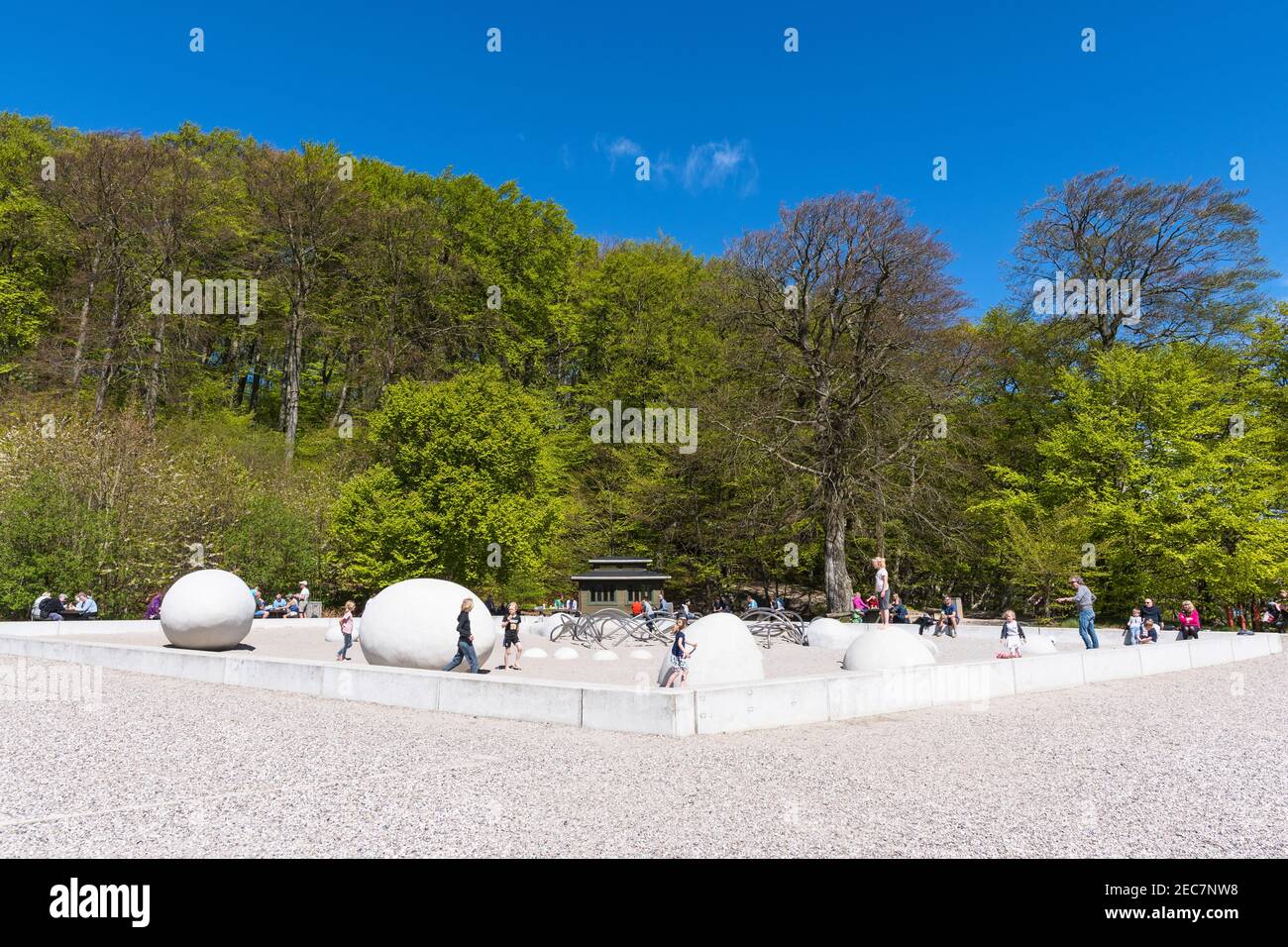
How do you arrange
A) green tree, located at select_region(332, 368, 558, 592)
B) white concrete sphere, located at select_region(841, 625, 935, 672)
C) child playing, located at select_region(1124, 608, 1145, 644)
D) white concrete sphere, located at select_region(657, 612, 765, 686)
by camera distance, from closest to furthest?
white concrete sphere, located at select_region(657, 612, 765, 686)
white concrete sphere, located at select_region(841, 625, 935, 672)
child playing, located at select_region(1124, 608, 1145, 644)
green tree, located at select_region(332, 368, 558, 592)

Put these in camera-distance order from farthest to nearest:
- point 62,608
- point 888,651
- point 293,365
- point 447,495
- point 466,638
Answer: point 293,365 < point 447,495 < point 62,608 < point 888,651 < point 466,638

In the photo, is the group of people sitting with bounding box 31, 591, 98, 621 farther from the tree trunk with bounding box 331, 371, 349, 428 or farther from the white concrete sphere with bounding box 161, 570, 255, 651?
the tree trunk with bounding box 331, 371, 349, 428

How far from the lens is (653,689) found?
9.04 metres

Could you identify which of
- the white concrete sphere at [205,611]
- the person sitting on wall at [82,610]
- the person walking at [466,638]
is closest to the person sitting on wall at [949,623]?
the person walking at [466,638]

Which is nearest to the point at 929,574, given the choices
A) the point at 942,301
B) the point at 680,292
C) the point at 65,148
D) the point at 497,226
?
the point at 942,301

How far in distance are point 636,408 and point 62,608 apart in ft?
87.4

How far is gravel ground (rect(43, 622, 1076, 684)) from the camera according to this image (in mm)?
15750

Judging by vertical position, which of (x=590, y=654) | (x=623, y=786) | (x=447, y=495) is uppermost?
(x=447, y=495)

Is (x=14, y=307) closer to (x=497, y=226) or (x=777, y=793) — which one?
(x=497, y=226)

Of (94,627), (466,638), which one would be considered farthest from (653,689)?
(94,627)

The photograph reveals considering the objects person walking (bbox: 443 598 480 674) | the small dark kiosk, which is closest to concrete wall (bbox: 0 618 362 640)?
person walking (bbox: 443 598 480 674)

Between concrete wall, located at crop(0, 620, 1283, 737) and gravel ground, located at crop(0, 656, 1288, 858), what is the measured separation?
279 millimetres

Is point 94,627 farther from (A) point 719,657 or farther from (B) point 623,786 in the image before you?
(B) point 623,786

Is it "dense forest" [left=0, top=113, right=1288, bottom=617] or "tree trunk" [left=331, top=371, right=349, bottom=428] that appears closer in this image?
"dense forest" [left=0, top=113, right=1288, bottom=617]
